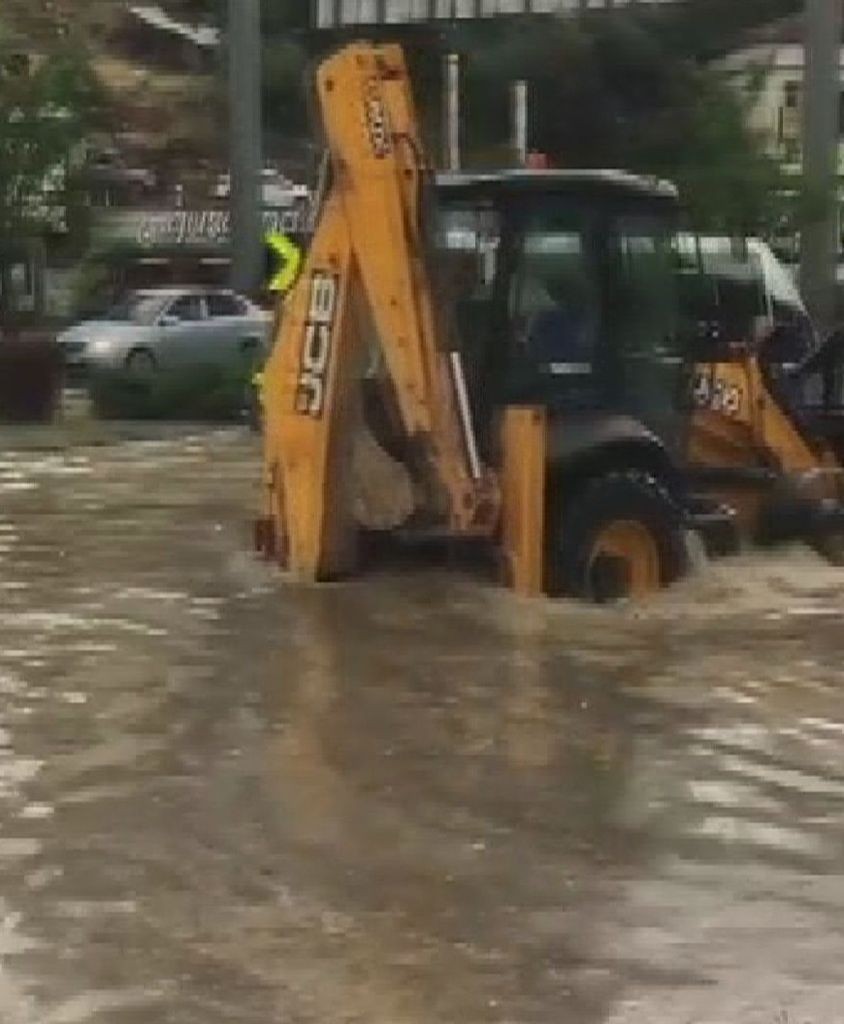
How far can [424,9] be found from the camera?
115 ft

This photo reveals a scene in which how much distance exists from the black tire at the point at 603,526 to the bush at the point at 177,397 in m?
13.5

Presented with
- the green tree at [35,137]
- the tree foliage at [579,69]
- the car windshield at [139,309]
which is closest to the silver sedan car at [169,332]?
the car windshield at [139,309]

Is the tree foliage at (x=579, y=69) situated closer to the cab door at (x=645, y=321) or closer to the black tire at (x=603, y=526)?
the cab door at (x=645, y=321)

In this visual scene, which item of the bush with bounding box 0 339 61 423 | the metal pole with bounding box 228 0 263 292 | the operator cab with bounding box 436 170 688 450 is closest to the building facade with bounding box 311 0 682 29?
the metal pole with bounding box 228 0 263 292

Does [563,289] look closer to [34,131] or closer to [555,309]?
[555,309]

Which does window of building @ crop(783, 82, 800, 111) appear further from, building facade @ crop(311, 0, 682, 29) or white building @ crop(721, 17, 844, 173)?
building facade @ crop(311, 0, 682, 29)

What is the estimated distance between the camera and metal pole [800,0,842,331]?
27594 mm

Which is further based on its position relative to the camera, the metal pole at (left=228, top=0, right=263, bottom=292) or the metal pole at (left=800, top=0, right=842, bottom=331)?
the metal pole at (left=228, top=0, right=263, bottom=292)

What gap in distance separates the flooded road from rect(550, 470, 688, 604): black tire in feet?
0.83

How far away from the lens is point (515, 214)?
13859 millimetres

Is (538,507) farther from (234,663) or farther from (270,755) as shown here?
(270,755)

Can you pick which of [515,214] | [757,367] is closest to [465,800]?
[515,214]

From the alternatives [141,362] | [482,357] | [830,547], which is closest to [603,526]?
[482,357]

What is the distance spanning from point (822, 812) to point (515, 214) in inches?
210
